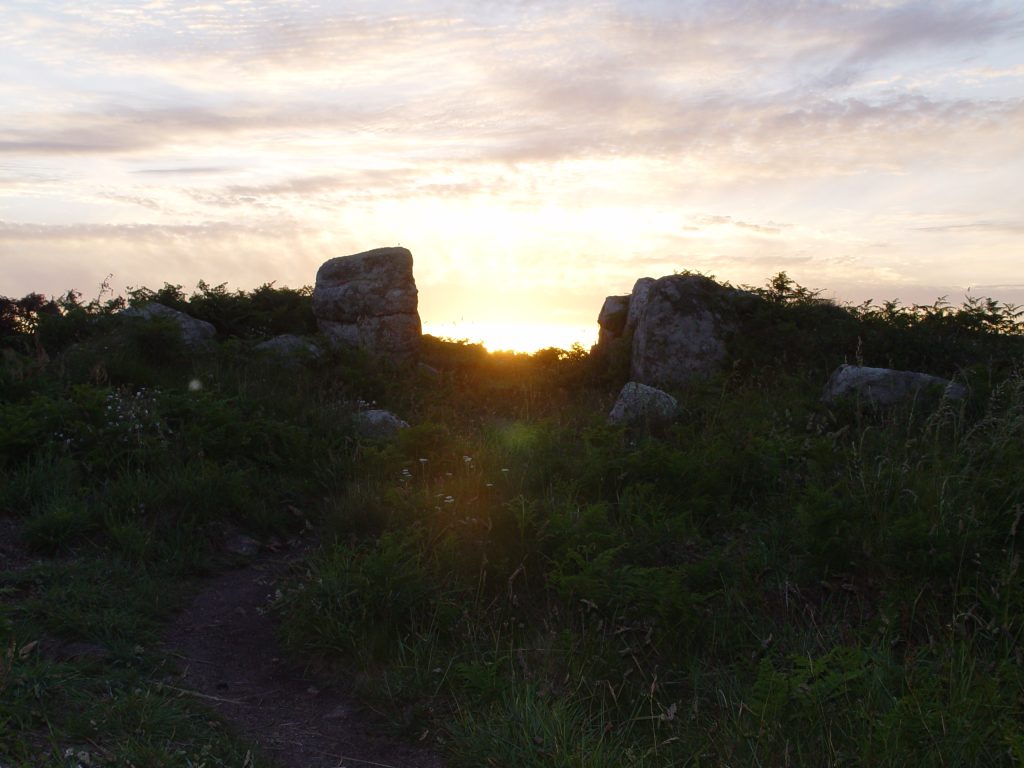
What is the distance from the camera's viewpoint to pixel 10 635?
5.26 metres

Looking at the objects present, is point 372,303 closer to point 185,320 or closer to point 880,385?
point 185,320

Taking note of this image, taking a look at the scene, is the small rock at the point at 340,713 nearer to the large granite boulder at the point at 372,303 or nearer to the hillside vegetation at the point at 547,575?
the hillside vegetation at the point at 547,575

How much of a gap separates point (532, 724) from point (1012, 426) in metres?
4.30

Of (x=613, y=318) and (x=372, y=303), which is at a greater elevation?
(x=372, y=303)

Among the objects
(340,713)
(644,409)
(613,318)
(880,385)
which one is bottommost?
(340,713)

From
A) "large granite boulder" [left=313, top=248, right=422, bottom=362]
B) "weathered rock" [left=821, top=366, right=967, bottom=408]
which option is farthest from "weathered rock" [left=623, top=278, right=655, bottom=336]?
"weathered rock" [left=821, top=366, right=967, bottom=408]

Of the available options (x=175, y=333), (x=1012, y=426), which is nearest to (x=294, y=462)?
(x=175, y=333)

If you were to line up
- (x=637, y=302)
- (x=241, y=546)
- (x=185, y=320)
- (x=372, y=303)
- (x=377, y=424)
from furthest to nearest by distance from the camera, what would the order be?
(x=637, y=302), (x=372, y=303), (x=185, y=320), (x=377, y=424), (x=241, y=546)

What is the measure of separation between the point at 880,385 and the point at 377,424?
6.24m

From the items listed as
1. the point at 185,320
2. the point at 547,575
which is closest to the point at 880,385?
the point at 547,575

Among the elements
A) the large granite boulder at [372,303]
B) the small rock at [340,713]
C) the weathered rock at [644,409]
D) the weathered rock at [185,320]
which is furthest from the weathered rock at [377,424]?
the small rock at [340,713]

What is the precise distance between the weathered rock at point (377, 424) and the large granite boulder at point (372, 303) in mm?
4229

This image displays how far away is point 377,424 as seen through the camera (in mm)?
10812

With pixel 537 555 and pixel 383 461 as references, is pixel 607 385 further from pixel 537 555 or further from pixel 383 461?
pixel 537 555
